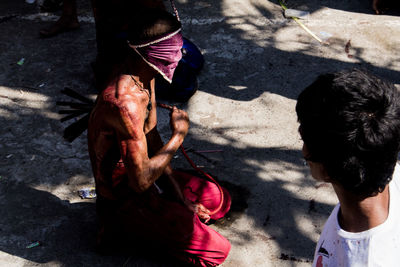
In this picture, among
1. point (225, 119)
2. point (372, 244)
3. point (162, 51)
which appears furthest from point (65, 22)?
point (372, 244)

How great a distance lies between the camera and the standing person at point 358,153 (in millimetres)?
1290

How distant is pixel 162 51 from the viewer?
2557 millimetres

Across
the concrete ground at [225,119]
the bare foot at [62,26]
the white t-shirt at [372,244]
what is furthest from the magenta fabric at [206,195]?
the bare foot at [62,26]

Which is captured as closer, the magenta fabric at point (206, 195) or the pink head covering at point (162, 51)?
the pink head covering at point (162, 51)

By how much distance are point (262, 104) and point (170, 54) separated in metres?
2.14

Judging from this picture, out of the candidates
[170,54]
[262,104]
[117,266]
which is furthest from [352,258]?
[262,104]

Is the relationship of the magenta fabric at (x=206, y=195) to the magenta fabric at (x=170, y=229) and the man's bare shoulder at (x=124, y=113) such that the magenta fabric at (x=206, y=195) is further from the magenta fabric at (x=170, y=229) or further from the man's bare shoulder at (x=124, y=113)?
the man's bare shoulder at (x=124, y=113)

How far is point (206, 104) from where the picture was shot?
→ 15.0 ft

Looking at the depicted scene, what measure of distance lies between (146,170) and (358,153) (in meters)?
1.56

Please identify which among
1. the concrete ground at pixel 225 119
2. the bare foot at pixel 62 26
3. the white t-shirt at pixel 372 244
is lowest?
the concrete ground at pixel 225 119

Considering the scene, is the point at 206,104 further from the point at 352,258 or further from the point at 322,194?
the point at 352,258

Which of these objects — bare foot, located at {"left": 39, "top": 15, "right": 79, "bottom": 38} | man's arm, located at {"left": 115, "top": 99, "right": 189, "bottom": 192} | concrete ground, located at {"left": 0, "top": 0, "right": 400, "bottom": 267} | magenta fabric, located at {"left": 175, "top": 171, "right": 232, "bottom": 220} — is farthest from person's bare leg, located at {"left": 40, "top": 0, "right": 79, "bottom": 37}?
man's arm, located at {"left": 115, "top": 99, "right": 189, "bottom": 192}

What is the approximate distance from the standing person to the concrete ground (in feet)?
5.67

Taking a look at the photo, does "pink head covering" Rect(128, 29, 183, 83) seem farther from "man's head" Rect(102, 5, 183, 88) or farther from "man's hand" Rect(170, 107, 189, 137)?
"man's hand" Rect(170, 107, 189, 137)
